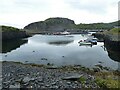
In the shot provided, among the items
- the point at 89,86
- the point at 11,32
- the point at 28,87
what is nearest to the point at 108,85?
the point at 89,86

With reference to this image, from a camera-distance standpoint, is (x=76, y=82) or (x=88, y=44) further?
(x=88, y=44)

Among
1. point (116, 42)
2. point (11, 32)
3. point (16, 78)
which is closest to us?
point (16, 78)

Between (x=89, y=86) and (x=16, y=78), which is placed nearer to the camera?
(x=89, y=86)

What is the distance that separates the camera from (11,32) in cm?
13062

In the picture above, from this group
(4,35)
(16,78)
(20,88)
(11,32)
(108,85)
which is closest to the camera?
(20,88)

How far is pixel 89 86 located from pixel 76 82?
129cm

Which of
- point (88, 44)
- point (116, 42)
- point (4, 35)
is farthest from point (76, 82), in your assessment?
point (4, 35)

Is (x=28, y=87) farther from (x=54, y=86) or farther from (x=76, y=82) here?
(x=76, y=82)

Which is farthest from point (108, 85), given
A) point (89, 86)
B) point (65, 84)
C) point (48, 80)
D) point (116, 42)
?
point (116, 42)

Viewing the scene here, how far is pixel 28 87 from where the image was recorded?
19703mm

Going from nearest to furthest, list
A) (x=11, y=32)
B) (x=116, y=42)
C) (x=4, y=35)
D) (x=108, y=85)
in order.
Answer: (x=108, y=85) → (x=116, y=42) → (x=4, y=35) → (x=11, y=32)

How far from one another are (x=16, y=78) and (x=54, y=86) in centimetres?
440

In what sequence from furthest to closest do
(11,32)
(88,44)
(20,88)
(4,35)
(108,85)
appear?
(11,32)
(4,35)
(88,44)
(108,85)
(20,88)

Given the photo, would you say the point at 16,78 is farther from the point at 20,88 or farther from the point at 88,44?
the point at 88,44
